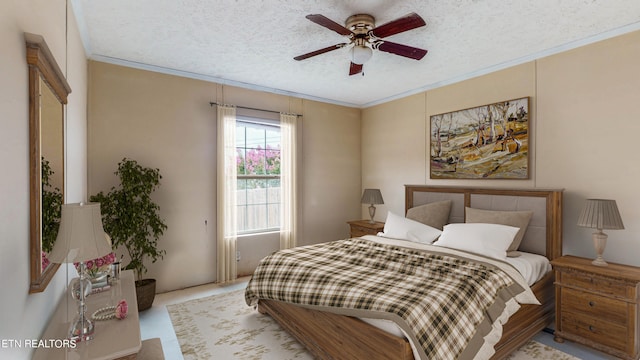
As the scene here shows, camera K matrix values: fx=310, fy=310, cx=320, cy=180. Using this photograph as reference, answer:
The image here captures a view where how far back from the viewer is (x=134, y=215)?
10.6 feet

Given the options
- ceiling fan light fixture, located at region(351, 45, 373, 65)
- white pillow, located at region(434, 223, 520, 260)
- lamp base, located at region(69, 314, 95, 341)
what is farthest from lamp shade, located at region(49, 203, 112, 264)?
white pillow, located at region(434, 223, 520, 260)

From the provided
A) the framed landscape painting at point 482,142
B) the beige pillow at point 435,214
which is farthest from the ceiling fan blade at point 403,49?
the beige pillow at point 435,214

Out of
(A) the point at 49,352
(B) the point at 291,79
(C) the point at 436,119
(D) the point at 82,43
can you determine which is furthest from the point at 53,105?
(C) the point at 436,119

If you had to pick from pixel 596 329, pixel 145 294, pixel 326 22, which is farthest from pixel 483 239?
pixel 145 294

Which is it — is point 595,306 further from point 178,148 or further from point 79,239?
point 178,148

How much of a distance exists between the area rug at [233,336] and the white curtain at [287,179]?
1368 millimetres

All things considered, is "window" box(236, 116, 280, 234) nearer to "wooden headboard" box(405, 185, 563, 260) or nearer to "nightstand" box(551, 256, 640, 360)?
"wooden headboard" box(405, 185, 563, 260)

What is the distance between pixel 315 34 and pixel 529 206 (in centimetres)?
284

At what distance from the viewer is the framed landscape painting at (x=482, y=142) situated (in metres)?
3.50

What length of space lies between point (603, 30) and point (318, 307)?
11.5ft

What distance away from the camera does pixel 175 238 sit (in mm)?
3891

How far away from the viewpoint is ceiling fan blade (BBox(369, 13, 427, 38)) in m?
2.09

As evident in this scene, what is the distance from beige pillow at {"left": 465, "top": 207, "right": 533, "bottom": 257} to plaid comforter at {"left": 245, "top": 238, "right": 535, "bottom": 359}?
2.39ft

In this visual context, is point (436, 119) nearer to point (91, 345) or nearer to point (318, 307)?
point (318, 307)
